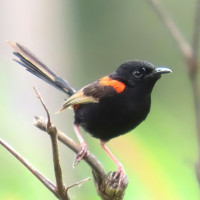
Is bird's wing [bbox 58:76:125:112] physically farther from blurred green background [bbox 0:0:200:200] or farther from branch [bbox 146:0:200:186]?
branch [bbox 146:0:200:186]

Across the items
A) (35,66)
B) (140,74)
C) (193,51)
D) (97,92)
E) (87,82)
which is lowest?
(87,82)

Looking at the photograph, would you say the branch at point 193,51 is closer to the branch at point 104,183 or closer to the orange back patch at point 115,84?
the branch at point 104,183

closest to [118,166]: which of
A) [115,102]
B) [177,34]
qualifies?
[115,102]

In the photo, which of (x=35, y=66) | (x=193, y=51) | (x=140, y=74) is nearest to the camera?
(x=193, y=51)

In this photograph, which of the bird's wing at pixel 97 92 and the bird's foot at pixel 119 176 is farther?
the bird's wing at pixel 97 92

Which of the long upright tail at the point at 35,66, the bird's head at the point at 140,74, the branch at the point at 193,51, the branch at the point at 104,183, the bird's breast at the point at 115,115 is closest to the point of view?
the branch at the point at 193,51

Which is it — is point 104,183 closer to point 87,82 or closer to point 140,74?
point 140,74

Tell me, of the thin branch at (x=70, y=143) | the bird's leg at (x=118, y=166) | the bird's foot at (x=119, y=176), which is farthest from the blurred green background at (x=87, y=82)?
the thin branch at (x=70, y=143)

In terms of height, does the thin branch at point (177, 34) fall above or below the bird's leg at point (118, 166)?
above

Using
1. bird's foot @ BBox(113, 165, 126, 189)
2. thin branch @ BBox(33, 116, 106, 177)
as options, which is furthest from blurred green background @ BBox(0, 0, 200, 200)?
thin branch @ BBox(33, 116, 106, 177)
